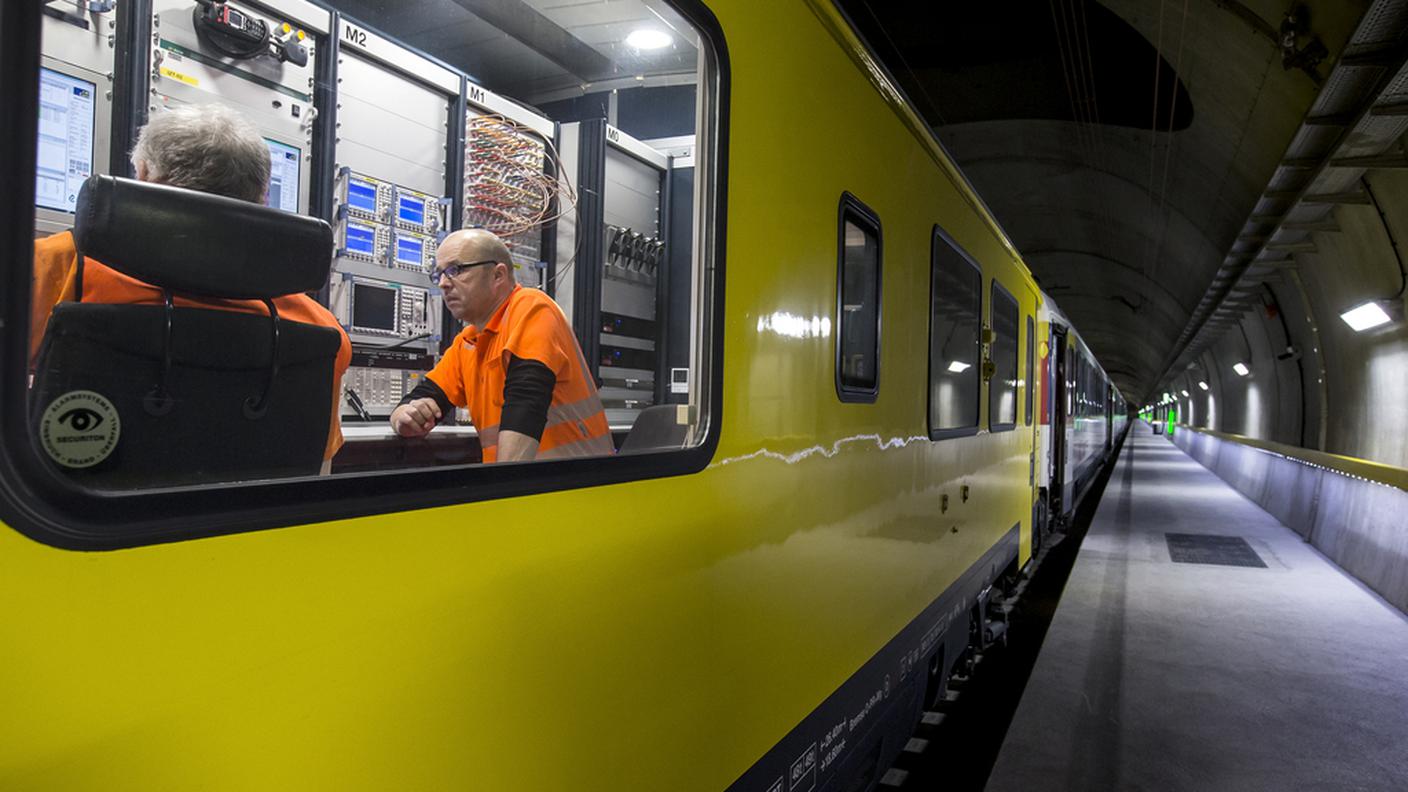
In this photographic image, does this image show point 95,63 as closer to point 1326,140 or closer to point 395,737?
point 395,737

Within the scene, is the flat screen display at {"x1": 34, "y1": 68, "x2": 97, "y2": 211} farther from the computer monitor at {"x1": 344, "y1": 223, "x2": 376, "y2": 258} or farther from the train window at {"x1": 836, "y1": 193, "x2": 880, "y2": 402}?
the train window at {"x1": 836, "y1": 193, "x2": 880, "y2": 402}

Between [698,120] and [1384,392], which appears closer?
[698,120]

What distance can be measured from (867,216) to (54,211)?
223 cm

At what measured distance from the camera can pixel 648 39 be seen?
8.00 feet

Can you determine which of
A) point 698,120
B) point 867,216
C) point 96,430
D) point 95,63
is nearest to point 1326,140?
point 867,216

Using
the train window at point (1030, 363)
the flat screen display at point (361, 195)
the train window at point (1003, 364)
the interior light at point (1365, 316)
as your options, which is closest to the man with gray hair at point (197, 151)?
the flat screen display at point (361, 195)

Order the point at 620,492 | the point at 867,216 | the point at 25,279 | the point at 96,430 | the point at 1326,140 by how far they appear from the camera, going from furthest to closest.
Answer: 1. the point at 1326,140
2. the point at 867,216
3. the point at 620,492
4. the point at 96,430
5. the point at 25,279

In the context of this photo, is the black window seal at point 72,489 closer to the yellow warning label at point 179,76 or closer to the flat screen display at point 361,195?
the yellow warning label at point 179,76

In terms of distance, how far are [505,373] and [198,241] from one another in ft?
3.80

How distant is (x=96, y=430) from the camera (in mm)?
1038

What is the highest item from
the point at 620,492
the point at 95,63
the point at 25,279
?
the point at 95,63

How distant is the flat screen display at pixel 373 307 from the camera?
10.5ft

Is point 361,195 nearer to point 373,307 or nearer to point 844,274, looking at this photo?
point 373,307

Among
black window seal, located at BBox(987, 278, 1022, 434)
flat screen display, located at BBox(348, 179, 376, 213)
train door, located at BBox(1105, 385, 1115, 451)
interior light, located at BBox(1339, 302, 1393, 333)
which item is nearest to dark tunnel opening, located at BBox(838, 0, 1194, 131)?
interior light, located at BBox(1339, 302, 1393, 333)
